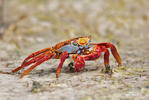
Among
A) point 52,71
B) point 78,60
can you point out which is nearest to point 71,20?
point 52,71

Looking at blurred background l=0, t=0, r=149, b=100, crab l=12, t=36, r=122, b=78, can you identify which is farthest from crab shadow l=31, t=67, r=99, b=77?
blurred background l=0, t=0, r=149, b=100

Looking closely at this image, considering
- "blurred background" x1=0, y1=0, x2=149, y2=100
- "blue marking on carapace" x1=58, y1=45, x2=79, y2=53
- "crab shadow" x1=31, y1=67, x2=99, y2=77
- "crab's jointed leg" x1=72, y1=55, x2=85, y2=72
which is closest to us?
"crab's jointed leg" x1=72, y1=55, x2=85, y2=72

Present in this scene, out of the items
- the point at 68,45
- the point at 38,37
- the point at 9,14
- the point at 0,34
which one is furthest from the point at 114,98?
the point at 9,14

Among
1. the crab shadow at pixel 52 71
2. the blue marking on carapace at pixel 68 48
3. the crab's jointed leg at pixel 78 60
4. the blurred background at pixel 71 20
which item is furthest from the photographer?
the blurred background at pixel 71 20

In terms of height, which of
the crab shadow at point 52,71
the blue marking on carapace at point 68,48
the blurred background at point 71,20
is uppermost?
the blurred background at point 71,20

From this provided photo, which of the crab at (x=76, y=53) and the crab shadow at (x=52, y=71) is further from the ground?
the crab at (x=76, y=53)

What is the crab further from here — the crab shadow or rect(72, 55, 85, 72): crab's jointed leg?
the crab shadow

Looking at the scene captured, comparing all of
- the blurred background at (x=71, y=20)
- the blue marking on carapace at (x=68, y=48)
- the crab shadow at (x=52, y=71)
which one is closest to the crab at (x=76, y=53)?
the blue marking on carapace at (x=68, y=48)

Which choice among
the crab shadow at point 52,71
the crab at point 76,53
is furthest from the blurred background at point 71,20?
the crab at point 76,53

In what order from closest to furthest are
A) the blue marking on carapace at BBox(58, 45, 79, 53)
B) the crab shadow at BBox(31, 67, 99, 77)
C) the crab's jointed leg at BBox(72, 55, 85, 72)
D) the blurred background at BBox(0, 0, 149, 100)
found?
the crab's jointed leg at BBox(72, 55, 85, 72) < the blue marking on carapace at BBox(58, 45, 79, 53) < the crab shadow at BBox(31, 67, 99, 77) < the blurred background at BBox(0, 0, 149, 100)

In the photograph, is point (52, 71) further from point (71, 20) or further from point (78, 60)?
point (71, 20)

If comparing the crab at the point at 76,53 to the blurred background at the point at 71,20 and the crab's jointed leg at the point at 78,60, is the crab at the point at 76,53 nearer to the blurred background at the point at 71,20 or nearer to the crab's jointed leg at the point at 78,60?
the crab's jointed leg at the point at 78,60

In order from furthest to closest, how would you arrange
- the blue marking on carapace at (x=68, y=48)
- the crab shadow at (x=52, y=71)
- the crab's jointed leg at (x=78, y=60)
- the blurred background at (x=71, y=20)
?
the blurred background at (x=71, y=20) → the crab shadow at (x=52, y=71) → the blue marking on carapace at (x=68, y=48) → the crab's jointed leg at (x=78, y=60)

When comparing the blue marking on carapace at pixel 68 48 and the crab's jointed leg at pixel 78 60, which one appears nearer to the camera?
the crab's jointed leg at pixel 78 60
